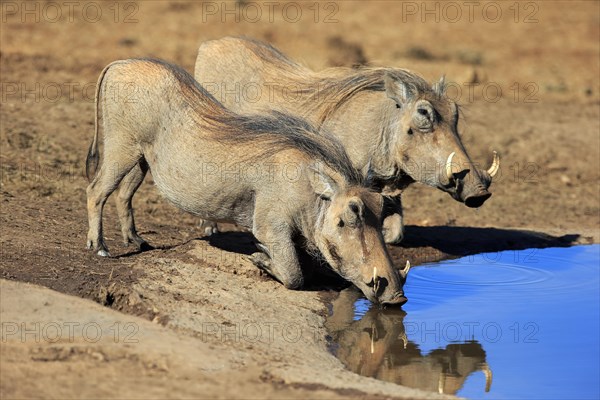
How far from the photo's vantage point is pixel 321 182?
661cm

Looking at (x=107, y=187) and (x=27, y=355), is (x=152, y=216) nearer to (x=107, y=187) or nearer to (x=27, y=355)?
(x=107, y=187)

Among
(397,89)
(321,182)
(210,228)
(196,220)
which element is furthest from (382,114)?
(196,220)

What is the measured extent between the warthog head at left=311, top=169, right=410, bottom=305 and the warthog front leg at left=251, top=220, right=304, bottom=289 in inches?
7.4

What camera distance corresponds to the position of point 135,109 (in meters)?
7.08

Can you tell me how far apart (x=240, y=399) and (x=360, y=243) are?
1.87 m

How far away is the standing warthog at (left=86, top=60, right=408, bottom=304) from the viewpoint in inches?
256

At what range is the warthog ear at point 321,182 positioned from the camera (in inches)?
259

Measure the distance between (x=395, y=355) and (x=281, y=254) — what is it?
3.52ft

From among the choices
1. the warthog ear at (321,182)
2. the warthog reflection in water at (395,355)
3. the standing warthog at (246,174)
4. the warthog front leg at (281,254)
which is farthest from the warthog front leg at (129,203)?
the warthog reflection in water at (395,355)

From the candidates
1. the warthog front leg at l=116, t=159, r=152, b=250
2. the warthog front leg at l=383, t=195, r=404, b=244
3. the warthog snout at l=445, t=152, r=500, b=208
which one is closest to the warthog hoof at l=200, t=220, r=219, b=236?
the warthog front leg at l=116, t=159, r=152, b=250

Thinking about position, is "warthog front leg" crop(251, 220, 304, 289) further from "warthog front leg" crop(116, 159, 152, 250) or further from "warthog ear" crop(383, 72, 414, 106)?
"warthog ear" crop(383, 72, 414, 106)

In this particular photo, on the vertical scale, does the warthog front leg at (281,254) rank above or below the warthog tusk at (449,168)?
below

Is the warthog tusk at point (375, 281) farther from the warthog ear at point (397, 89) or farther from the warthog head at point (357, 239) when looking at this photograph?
the warthog ear at point (397, 89)

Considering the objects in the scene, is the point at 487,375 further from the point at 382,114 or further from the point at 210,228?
the point at 210,228
